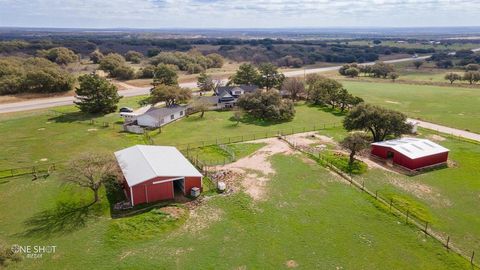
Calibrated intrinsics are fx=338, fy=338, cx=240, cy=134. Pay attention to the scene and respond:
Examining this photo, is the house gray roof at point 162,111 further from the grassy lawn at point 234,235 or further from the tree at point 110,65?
the tree at point 110,65

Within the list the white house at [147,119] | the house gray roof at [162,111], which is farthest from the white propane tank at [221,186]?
the house gray roof at [162,111]

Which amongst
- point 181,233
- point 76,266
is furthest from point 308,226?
point 76,266

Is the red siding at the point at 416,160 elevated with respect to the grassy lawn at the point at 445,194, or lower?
elevated

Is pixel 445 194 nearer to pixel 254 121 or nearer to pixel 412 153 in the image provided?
pixel 412 153

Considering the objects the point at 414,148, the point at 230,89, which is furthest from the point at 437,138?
the point at 230,89

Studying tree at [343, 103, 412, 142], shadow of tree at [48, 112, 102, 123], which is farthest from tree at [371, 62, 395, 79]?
shadow of tree at [48, 112, 102, 123]
